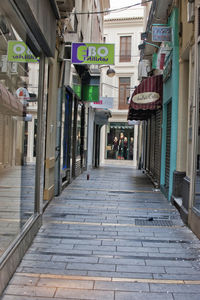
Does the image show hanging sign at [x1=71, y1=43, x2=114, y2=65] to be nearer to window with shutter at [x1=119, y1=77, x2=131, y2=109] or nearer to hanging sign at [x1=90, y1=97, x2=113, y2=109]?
hanging sign at [x1=90, y1=97, x2=113, y2=109]

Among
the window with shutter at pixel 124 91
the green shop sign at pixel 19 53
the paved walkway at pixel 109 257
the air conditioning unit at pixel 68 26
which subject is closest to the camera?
the paved walkway at pixel 109 257

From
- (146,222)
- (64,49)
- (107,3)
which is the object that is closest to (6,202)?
(146,222)

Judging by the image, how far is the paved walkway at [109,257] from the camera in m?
3.67

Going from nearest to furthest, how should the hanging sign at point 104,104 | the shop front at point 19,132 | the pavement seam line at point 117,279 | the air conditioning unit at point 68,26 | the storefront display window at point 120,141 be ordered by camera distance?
the shop front at point 19,132 → the pavement seam line at point 117,279 → the air conditioning unit at point 68,26 → the hanging sign at point 104,104 → the storefront display window at point 120,141

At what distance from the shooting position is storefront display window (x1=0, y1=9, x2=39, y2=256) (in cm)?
384

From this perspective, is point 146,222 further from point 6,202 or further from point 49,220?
point 6,202

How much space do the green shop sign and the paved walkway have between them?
8.34ft

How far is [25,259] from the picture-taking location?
451 cm

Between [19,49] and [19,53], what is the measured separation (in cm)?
5

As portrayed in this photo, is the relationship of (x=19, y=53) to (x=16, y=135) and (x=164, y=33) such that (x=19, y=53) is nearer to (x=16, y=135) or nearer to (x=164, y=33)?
(x=16, y=135)

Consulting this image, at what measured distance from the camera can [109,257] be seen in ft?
15.4

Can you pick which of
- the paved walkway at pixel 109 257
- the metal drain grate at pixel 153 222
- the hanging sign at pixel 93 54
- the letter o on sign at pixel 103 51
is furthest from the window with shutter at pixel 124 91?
the metal drain grate at pixel 153 222

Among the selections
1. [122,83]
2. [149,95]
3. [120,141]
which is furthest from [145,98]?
[122,83]

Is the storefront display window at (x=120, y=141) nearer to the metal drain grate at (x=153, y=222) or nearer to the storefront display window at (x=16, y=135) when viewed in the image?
the metal drain grate at (x=153, y=222)
